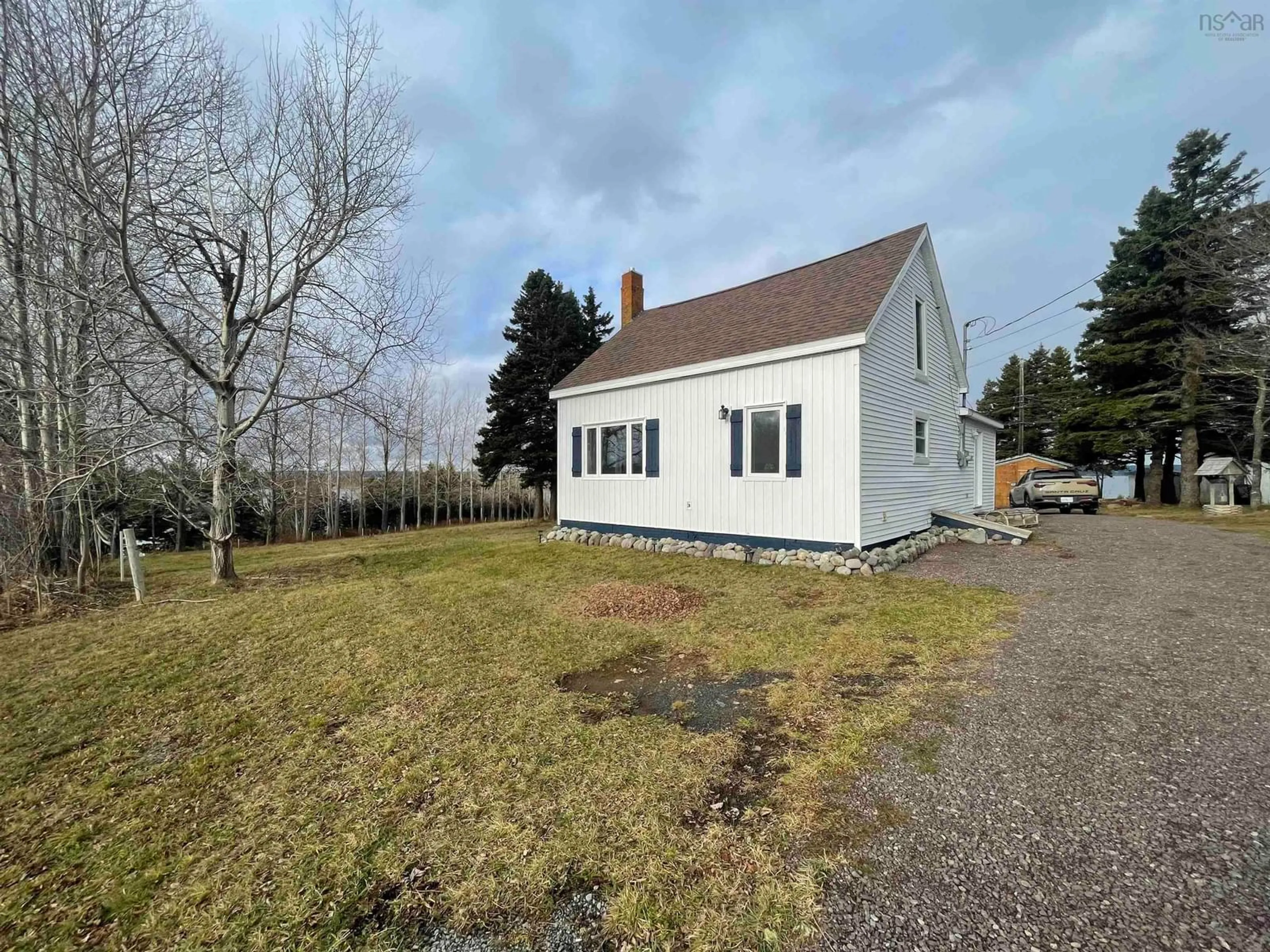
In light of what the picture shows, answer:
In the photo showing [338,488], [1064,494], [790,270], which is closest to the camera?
[790,270]

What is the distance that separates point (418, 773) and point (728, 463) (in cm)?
765

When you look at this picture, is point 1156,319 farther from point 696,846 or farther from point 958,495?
point 696,846

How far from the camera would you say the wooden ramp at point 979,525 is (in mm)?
10039

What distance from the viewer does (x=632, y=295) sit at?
15750 millimetres

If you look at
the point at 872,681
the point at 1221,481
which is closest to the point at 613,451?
the point at 872,681

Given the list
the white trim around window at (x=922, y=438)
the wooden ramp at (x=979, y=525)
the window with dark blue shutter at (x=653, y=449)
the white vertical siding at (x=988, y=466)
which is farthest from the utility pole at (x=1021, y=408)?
the window with dark blue shutter at (x=653, y=449)

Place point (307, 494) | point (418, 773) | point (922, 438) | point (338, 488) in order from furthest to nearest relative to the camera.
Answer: point (338, 488) < point (307, 494) < point (922, 438) < point (418, 773)

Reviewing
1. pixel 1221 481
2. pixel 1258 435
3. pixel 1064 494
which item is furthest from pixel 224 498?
pixel 1258 435

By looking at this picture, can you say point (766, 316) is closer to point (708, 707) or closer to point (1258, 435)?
point (708, 707)

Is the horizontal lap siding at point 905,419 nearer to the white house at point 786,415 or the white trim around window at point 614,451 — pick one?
the white house at point 786,415

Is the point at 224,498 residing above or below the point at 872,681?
above

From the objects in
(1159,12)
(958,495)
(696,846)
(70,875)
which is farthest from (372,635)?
(1159,12)

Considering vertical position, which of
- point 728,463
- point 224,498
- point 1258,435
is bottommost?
point 224,498

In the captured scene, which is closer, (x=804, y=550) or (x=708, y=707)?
(x=708, y=707)
